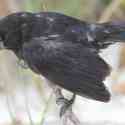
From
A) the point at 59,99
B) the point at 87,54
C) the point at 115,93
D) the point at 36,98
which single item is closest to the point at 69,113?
the point at 59,99

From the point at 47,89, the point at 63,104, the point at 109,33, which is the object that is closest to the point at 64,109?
the point at 63,104

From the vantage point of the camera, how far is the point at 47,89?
3.31 m

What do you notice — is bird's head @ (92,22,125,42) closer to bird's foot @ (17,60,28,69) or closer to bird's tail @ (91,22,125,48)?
bird's tail @ (91,22,125,48)

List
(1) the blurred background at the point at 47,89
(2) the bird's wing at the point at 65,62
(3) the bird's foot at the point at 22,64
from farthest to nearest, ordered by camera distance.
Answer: (1) the blurred background at the point at 47,89, (3) the bird's foot at the point at 22,64, (2) the bird's wing at the point at 65,62

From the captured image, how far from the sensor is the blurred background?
10.2 feet

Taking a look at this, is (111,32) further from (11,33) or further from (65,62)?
(11,33)

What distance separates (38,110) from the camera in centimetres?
341

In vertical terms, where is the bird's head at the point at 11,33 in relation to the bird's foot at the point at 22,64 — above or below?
above

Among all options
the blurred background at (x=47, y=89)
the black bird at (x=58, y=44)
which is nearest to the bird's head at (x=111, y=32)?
the black bird at (x=58, y=44)

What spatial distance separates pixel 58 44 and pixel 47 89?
103 cm

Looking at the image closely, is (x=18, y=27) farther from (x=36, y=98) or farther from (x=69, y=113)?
(x=36, y=98)

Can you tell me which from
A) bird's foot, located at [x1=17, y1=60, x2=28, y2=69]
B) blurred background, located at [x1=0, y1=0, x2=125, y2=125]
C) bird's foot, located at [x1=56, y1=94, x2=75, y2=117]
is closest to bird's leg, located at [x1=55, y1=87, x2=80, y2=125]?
bird's foot, located at [x1=56, y1=94, x2=75, y2=117]

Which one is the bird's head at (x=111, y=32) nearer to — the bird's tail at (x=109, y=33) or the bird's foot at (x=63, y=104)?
the bird's tail at (x=109, y=33)

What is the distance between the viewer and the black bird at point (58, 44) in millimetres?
2256
